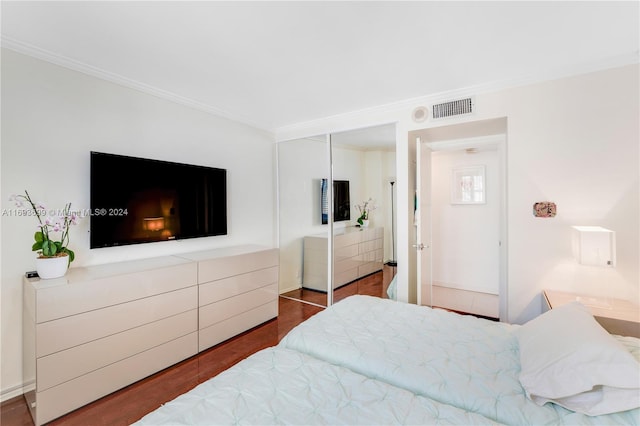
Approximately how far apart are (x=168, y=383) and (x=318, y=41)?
9.18 ft

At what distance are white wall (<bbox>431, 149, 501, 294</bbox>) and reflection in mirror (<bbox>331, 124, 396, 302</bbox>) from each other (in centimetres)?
99

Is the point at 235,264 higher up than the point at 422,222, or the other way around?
the point at 422,222

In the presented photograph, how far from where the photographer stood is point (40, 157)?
2.11 metres

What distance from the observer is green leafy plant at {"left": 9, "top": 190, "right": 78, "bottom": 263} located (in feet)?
6.48

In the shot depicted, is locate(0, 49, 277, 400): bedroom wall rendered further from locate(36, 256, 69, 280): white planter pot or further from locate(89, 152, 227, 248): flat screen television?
locate(36, 256, 69, 280): white planter pot

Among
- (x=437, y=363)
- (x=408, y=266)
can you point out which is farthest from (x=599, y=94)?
(x=437, y=363)

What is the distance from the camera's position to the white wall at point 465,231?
408 cm

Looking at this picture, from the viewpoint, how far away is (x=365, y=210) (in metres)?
3.56

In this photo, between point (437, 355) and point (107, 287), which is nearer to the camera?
point (437, 355)

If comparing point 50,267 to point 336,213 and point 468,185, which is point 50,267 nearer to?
point 336,213

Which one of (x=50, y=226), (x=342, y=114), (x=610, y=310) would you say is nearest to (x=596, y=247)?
(x=610, y=310)

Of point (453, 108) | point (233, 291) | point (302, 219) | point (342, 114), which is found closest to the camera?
point (453, 108)

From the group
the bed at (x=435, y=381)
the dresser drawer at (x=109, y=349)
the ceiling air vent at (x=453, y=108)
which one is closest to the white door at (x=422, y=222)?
the ceiling air vent at (x=453, y=108)

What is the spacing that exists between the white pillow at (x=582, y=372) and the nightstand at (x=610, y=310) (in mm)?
807
